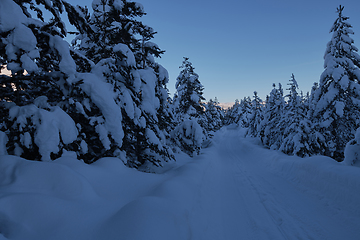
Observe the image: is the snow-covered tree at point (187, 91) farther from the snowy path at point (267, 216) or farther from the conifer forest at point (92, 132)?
the snowy path at point (267, 216)

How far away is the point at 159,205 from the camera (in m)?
3.69

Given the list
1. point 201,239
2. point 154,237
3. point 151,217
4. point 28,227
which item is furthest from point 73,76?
point 201,239

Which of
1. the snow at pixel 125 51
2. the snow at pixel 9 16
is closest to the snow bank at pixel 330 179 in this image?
the snow at pixel 125 51

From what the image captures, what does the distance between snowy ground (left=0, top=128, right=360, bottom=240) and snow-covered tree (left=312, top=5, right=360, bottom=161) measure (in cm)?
803

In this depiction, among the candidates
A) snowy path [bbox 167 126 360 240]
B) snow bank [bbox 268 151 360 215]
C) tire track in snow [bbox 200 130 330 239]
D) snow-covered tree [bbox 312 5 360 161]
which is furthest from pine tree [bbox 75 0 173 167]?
snow-covered tree [bbox 312 5 360 161]

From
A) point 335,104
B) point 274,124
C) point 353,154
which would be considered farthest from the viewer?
point 274,124

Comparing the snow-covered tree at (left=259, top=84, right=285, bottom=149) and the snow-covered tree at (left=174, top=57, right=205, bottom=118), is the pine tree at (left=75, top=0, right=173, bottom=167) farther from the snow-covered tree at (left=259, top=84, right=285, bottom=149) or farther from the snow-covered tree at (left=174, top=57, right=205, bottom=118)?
the snow-covered tree at (left=259, top=84, right=285, bottom=149)

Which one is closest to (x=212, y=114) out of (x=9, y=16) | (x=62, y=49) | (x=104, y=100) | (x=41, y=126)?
(x=104, y=100)

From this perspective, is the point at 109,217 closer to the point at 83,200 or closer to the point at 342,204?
the point at 83,200

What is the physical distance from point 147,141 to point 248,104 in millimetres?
59468

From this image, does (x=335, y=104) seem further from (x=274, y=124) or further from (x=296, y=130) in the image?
(x=274, y=124)

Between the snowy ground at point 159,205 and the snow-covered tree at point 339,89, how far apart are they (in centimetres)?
803

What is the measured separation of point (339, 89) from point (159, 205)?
16.2 meters

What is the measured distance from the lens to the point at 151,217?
10.4 ft
